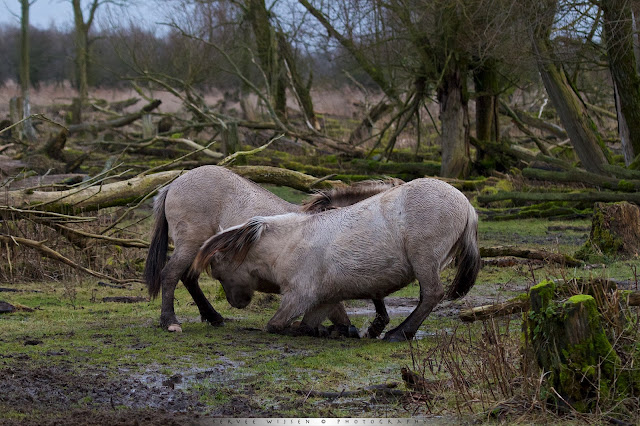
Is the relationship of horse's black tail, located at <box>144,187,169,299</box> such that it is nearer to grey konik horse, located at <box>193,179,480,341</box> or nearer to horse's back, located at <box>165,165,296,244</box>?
horse's back, located at <box>165,165,296,244</box>

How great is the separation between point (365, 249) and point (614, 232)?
4.55 m

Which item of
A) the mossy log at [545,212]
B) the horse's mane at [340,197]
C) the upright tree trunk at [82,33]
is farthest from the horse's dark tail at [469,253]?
the upright tree trunk at [82,33]

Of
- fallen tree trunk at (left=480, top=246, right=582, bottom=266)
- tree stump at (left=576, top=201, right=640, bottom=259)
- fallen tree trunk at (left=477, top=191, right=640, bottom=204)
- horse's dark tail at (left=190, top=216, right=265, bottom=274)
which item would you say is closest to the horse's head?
horse's dark tail at (left=190, top=216, right=265, bottom=274)

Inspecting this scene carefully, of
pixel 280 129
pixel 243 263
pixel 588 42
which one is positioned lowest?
pixel 243 263

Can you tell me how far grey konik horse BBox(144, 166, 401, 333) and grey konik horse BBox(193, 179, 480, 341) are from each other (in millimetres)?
390

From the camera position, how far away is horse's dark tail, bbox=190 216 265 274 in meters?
7.18

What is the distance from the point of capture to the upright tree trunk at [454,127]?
17.6 meters

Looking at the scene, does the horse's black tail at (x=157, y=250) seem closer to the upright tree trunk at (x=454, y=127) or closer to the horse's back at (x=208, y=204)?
the horse's back at (x=208, y=204)

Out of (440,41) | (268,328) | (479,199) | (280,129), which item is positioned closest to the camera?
(268,328)

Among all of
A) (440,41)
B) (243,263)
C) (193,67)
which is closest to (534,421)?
(243,263)

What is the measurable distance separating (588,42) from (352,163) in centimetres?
677

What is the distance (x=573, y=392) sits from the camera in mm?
4137

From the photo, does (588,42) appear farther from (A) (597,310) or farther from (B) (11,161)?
(B) (11,161)

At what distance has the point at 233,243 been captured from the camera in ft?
23.9
